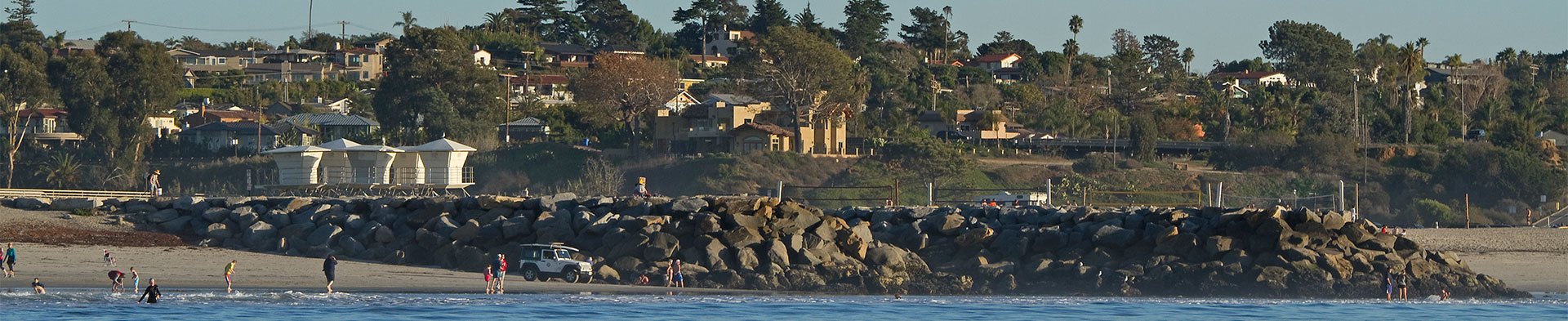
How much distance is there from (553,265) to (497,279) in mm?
1316

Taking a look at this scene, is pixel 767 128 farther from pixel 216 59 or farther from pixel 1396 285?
pixel 216 59

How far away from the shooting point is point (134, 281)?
3084cm

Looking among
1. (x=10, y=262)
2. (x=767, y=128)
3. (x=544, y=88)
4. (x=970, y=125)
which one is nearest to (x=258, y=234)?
(x=10, y=262)

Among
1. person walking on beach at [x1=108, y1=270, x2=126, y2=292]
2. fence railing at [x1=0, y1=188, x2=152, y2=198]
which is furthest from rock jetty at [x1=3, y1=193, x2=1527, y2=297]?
person walking on beach at [x1=108, y1=270, x2=126, y2=292]

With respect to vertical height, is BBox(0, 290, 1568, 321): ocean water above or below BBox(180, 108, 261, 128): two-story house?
below

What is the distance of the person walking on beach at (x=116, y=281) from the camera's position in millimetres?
30078

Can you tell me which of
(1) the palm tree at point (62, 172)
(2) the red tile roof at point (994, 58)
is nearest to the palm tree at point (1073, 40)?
(2) the red tile roof at point (994, 58)

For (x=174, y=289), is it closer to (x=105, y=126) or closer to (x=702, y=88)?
(x=105, y=126)

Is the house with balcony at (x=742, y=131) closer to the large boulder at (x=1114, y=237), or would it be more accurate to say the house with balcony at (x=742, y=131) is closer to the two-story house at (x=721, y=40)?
the large boulder at (x=1114, y=237)

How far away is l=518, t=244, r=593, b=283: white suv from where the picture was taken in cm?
3316

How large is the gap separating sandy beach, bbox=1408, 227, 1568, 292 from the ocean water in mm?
4165

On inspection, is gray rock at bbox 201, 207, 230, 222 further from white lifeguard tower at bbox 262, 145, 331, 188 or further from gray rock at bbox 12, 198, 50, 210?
white lifeguard tower at bbox 262, 145, 331, 188

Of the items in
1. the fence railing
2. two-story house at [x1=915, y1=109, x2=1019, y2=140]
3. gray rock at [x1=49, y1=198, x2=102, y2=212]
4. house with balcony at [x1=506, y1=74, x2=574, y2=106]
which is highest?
house with balcony at [x1=506, y1=74, x2=574, y2=106]

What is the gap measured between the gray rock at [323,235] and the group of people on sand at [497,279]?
4.44 metres
